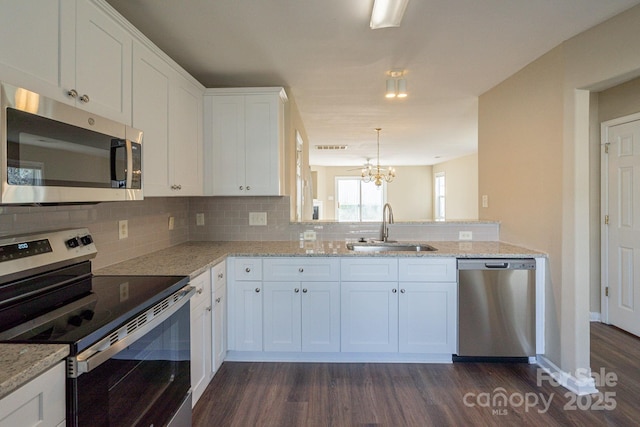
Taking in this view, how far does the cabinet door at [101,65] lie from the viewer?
1.32 metres

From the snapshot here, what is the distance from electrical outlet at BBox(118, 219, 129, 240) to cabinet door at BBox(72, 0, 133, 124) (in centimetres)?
71

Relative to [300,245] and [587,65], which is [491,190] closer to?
[587,65]

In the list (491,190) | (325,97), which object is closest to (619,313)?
(491,190)

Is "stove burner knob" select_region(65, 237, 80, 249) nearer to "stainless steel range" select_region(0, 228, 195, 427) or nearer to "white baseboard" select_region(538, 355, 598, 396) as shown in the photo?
"stainless steel range" select_region(0, 228, 195, 427)

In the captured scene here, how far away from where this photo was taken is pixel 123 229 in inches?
79.0

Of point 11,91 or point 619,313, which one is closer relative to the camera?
point 11,91

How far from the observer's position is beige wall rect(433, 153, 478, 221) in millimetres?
7392

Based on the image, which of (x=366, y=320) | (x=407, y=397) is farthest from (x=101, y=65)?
(x=407, y=397)

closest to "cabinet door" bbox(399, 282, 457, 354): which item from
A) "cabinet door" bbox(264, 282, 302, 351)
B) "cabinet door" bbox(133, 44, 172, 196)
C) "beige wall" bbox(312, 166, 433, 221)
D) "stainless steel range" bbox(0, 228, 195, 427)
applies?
"cabinet door" bbox(264, 282, 302, 351)

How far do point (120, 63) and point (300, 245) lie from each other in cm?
178

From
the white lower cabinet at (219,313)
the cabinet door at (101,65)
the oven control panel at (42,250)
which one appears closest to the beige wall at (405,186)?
the white lower cabinet at (219,313)

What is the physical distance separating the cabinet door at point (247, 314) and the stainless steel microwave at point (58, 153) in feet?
3.66

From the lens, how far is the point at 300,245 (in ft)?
8.95

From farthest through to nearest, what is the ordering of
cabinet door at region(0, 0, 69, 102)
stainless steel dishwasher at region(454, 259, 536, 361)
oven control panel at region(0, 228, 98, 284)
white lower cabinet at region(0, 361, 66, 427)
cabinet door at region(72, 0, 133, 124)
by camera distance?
stainless steel dishwasher at region(454, 259, 536, 361) < cabinet door at region(72, 0, 133, 124) < oven control panel at region(0, 228, 98, 284) < cabinet door at region(0, 0, 69, 102) < white lower cabinet at region(0, 361, 66, 427)
